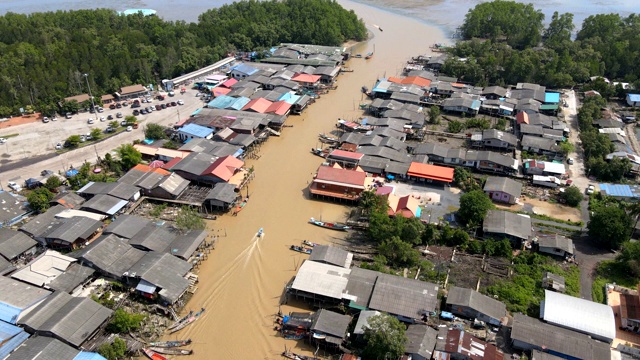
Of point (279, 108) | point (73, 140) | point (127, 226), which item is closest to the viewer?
point (127, 226)

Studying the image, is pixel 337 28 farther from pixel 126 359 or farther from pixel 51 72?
pixel 126 359

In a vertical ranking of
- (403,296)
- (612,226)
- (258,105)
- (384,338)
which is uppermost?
(258,105)

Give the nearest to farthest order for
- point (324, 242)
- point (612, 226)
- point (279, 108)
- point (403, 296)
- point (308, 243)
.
Answer: 1. point (403, 296)
2. point (612, 226)
3. point (308, 243)
4. point (324, 242)
5. point (279, 108)

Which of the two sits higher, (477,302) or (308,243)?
(477,302)

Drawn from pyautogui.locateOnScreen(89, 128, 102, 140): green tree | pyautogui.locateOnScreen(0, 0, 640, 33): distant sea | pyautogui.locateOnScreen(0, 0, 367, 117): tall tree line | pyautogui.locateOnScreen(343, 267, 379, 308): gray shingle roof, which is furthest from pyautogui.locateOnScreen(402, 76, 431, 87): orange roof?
pyautogui.locateOnScreen(0, 0, 640, 33): distant sea

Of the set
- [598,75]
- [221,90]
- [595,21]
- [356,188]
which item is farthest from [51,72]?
[595,21]

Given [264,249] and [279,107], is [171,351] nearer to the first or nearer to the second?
[264,249]

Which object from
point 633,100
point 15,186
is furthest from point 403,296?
point 633,100
